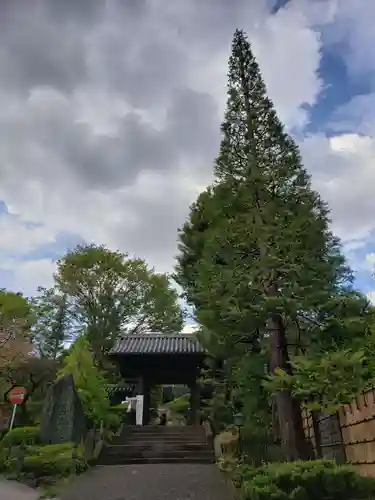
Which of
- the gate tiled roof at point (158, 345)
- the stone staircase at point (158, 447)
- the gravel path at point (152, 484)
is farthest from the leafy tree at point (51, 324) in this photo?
Answer: the gravel path at point (152, 484)

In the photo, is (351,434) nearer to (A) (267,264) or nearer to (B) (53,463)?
(A) (267,264)

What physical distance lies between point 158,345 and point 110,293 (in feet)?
32.6

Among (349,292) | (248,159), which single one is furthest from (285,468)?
(248,159)

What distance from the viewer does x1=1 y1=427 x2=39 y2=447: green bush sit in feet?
39.0

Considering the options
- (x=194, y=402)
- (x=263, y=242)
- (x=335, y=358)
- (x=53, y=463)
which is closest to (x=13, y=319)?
(x=194, y=402)

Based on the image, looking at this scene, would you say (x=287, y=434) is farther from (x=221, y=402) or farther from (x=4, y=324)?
(x=4, y=324)

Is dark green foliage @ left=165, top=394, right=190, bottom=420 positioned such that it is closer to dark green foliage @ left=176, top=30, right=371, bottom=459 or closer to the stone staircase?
the stone staircase

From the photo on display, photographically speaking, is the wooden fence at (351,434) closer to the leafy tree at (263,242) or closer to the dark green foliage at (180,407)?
the leafy tree at (263,242)

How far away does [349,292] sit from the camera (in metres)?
9.07

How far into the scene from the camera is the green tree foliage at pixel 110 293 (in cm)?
2703

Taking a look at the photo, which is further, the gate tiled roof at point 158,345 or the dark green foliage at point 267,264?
the gate tiled roof at point 158,345

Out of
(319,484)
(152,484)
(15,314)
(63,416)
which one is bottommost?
(152,484)

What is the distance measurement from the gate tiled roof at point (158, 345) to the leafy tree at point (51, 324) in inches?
341

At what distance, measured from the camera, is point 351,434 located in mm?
7980
